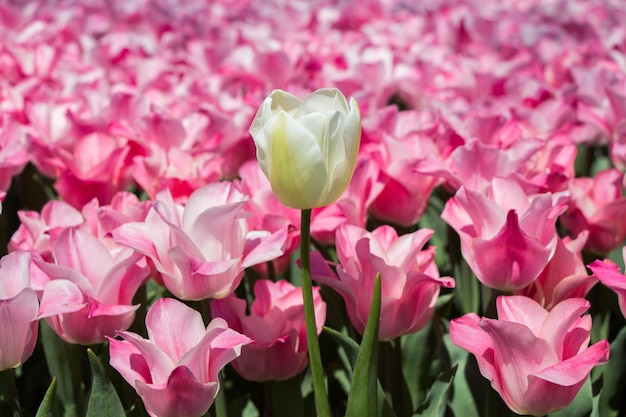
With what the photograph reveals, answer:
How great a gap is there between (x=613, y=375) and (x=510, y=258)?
0.33 meters

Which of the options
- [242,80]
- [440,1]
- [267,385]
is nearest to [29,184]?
[242,80]

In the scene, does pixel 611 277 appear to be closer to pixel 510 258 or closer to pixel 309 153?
pixel 510 258

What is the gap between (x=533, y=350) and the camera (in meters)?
0.85

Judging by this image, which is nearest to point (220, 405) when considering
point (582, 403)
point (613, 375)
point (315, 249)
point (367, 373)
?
point (367, 373)

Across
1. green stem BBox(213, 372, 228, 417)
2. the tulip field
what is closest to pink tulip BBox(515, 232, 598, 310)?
the tulip field

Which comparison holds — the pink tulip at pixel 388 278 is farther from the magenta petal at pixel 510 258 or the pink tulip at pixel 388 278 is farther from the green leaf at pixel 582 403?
the green leaf at pixel 582 403

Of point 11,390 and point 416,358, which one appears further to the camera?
point 416,358

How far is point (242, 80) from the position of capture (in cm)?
224

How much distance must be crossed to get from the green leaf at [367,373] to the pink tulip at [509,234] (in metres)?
0.22

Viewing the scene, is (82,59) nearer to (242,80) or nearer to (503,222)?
(242,80)

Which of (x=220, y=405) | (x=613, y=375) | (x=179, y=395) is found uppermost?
(x=179, y=395)

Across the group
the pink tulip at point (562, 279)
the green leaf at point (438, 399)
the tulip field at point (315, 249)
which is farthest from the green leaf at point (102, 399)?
the pink tulip at point (562, 279)

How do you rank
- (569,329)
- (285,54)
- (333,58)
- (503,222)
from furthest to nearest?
(333,58) → (285,54) → (503,222) → (569,329)

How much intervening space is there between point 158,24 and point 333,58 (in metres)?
0.94
